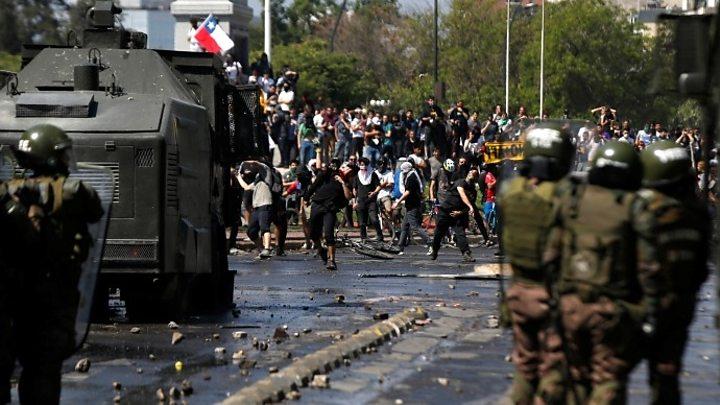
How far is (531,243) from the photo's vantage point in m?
9.73

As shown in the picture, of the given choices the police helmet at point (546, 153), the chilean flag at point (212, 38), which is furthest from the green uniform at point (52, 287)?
the chilean flag at point (212, 38)

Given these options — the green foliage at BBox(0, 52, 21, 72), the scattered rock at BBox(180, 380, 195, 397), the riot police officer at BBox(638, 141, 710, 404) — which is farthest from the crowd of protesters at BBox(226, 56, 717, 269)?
the riot police officer at BBox(638, 141, 710, 404)

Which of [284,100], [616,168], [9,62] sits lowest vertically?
[616,168]

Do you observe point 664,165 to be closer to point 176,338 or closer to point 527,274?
point 527,274

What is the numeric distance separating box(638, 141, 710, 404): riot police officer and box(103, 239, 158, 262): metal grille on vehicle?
25.1ft

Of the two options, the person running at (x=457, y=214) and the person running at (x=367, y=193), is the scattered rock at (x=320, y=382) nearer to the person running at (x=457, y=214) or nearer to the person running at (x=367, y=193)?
the person running at (x=457, y=214)

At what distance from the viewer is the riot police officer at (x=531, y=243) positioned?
31.8ft

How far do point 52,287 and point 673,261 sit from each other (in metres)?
3.53

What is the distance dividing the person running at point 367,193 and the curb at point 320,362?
657 inches

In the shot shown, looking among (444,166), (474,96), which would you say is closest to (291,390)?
(444,166)

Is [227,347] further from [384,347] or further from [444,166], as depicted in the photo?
[444,166]

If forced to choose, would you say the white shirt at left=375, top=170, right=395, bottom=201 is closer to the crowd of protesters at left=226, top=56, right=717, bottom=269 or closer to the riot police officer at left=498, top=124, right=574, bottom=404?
the crowd of protesters at left=226, top=56, right=717, bottom=269

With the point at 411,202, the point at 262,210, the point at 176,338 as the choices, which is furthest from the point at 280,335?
the point at 411,202

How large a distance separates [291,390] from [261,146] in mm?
7832
